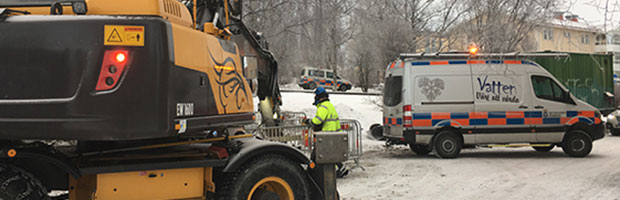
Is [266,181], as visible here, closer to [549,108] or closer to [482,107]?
[482,107]

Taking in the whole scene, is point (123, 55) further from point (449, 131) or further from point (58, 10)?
point (449, 131)

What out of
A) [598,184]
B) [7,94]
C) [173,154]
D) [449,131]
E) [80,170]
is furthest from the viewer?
[449,131]

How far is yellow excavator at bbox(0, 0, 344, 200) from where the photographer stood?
396 cm

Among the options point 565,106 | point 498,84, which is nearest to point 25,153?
point 498,84

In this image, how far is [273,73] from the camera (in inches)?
441

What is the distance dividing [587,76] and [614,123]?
2.30 meters

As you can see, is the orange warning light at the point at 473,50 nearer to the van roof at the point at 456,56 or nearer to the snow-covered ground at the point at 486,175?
the van roof at the point at 456,56

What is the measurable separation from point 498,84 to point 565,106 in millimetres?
1827

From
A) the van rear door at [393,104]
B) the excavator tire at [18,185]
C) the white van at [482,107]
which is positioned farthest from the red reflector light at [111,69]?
the van rear door at [393,104]

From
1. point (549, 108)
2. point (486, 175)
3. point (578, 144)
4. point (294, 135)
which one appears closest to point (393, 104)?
point (486, 175)

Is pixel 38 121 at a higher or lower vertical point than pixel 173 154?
higher

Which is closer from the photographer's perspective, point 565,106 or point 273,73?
point 273,73

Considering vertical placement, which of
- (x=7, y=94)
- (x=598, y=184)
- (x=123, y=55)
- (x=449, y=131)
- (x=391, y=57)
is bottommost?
(x=598, y=184)

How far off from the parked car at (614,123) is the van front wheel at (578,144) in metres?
8.11
